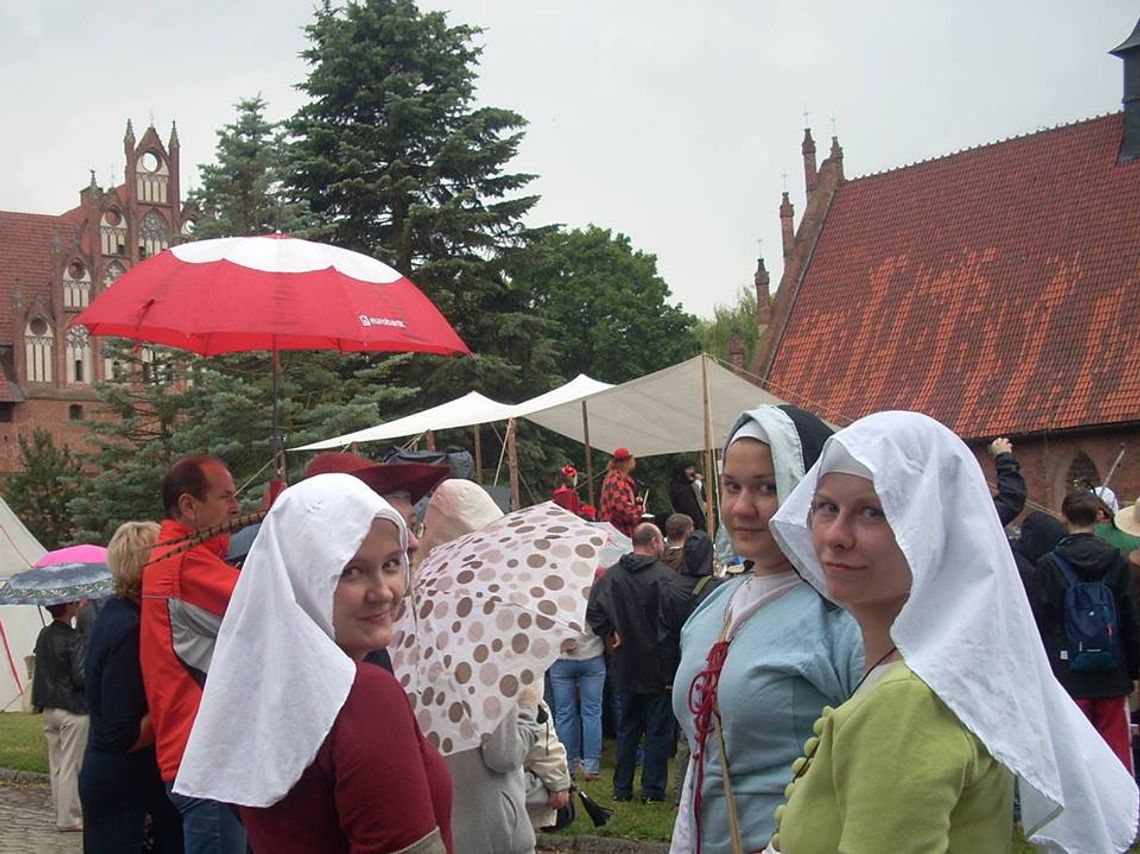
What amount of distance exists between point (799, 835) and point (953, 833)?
249 mm

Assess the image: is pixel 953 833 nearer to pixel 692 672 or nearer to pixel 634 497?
pixel 692 672

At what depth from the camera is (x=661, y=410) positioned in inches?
581

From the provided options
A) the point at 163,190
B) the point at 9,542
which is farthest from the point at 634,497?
the point at 163,190

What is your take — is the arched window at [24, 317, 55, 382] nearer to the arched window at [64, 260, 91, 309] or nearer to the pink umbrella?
the arched window at [64, 260, 91, 309]

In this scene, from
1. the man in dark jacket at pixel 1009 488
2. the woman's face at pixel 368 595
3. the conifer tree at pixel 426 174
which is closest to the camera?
the woman's face at pixel 368 595

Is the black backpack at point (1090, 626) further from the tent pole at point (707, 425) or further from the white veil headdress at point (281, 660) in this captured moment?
the white veil headdress at point (281, 660)

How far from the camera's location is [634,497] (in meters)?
13.0

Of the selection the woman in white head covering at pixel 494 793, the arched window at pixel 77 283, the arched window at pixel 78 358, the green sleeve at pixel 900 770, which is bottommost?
the woman in white head covering at pixel 494 793

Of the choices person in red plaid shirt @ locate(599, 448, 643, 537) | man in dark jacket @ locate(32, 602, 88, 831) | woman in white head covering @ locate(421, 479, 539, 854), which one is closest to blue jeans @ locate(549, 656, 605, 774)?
person in red plaid shirt @ locate(599, 448, 643, 537)

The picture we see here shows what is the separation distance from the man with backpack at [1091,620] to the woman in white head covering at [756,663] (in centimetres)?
541

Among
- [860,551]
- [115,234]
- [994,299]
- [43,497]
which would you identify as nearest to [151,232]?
[115,234]

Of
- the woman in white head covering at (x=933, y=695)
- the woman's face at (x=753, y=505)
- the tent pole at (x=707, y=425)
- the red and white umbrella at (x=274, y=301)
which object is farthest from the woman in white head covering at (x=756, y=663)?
the tent pole at (x=707, y=425)

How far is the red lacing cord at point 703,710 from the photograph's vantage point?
316 centimetres

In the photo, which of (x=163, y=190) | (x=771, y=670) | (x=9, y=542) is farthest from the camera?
(x=163, y=190)
